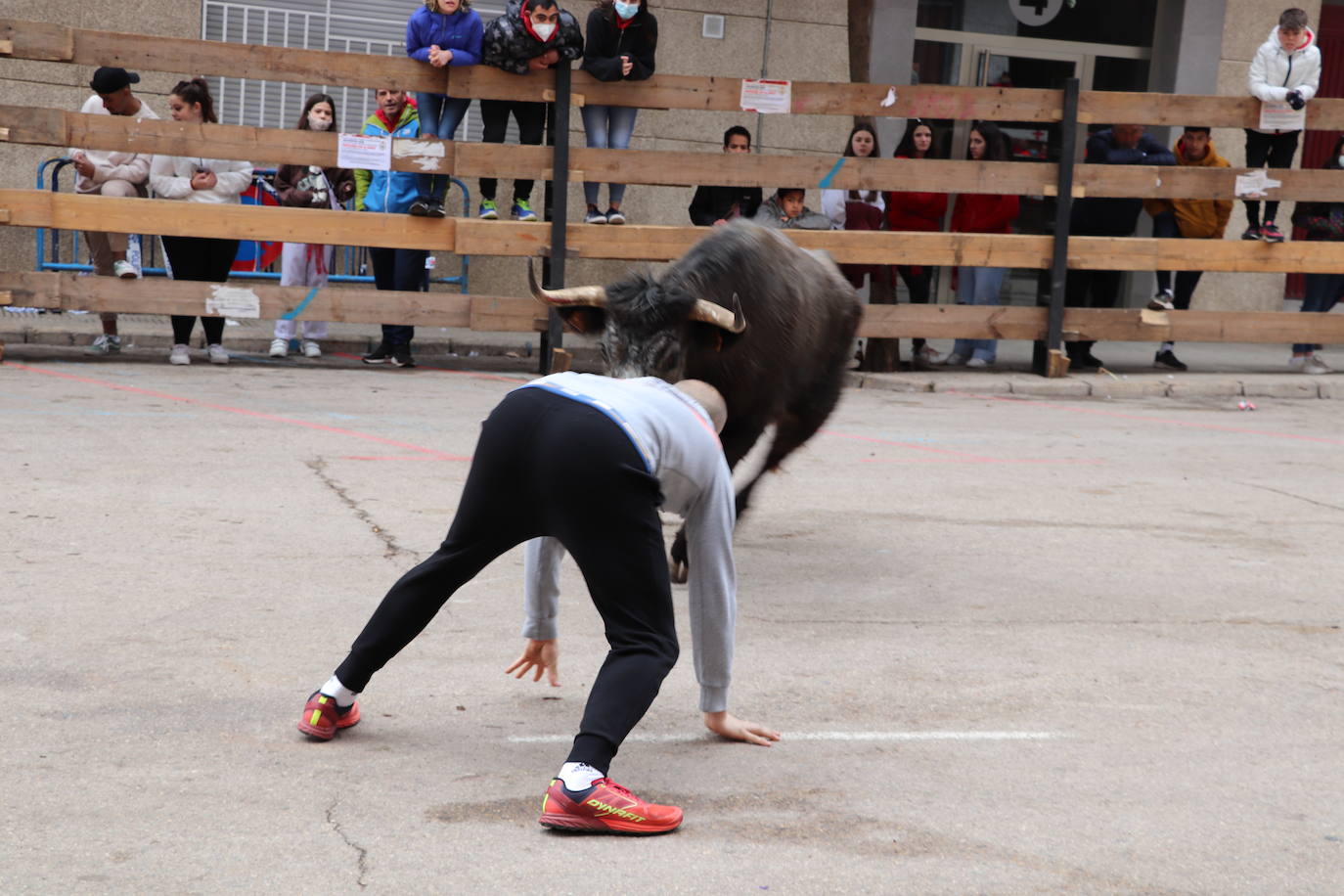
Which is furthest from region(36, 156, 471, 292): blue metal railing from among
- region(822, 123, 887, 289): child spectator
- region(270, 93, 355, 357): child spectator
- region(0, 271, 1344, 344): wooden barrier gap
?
region(822, 123, 887, 289): child spectator

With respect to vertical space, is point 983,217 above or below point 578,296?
above

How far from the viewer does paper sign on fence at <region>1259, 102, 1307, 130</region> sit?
36.6ft

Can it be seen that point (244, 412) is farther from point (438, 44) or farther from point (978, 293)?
point (978, 293)

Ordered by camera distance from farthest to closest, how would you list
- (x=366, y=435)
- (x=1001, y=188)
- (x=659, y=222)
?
(x=659, y=222) < (x=1001, y=188) < (x=366, y=435)

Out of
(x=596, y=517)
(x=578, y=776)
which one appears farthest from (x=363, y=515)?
(x=578, y=776)

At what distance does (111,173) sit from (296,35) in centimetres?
344

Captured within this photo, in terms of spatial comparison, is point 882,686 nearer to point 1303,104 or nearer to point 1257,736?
point 1257,736

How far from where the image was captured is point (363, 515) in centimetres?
583

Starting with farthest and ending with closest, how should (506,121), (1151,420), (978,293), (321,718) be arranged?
(978,293) < (506,121) < (1151,420) < (321,718)

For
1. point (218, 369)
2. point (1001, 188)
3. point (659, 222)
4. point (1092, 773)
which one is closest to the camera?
point (1092, 773)

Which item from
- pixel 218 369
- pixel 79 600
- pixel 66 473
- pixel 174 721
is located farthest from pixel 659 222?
pixel 174 721

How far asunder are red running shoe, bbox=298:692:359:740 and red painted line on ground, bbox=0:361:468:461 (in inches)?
147

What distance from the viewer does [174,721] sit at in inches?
140

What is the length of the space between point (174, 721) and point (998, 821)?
1942mm
